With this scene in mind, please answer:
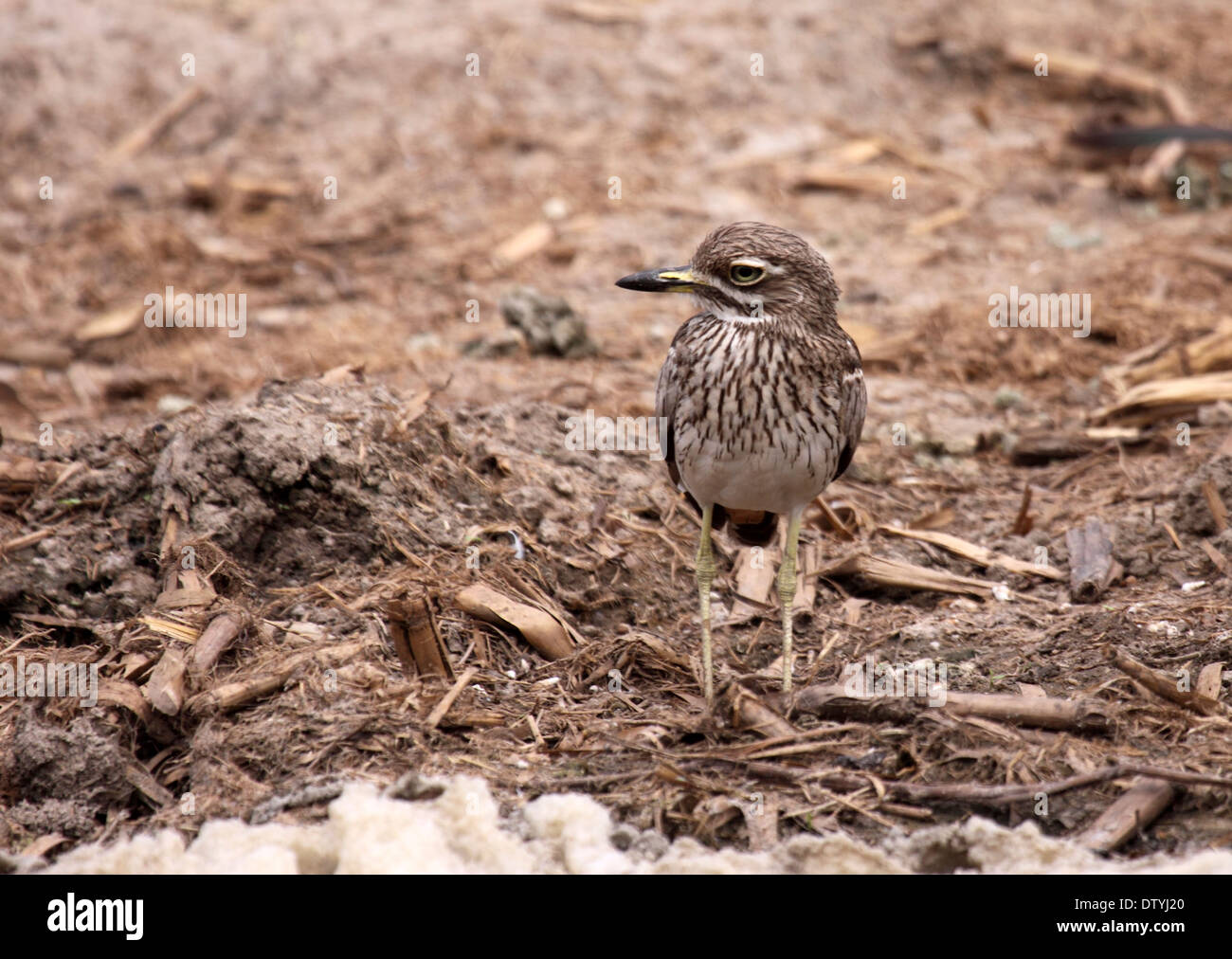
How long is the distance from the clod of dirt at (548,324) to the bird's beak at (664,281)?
10.8 ft

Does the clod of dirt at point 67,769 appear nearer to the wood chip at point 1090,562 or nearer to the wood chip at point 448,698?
the wood chip at point 448,698

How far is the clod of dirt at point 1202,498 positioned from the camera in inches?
241

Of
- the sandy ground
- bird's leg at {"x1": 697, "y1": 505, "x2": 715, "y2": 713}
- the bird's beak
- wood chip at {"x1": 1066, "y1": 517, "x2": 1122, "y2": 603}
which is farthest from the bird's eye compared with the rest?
wood chip at {"x1": 1066, "y1": 517, "x2": 1122, "y2": 603}

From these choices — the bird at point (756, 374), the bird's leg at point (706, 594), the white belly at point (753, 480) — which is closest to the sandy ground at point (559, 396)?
the bird's leg at point (706, 594)

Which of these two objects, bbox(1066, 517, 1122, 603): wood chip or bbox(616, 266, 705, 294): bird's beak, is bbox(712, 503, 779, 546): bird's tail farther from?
bbox(1066, 517, 1122, 603): wood chip

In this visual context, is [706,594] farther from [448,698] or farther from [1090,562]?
[1090,562]

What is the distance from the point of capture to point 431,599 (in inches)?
206

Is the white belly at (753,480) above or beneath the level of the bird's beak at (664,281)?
beneath

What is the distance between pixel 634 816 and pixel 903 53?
10128mm

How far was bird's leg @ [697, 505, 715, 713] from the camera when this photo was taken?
202 inches

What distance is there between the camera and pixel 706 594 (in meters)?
5.45

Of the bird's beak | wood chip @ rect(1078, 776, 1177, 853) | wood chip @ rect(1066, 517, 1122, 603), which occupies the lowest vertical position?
wood chip @ rect(1078, 776, 1177, 853)

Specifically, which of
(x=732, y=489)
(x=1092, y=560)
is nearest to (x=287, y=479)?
(x=732, y=489)

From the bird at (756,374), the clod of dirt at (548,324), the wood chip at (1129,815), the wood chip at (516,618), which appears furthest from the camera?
the clod of dirt at (548,324)
